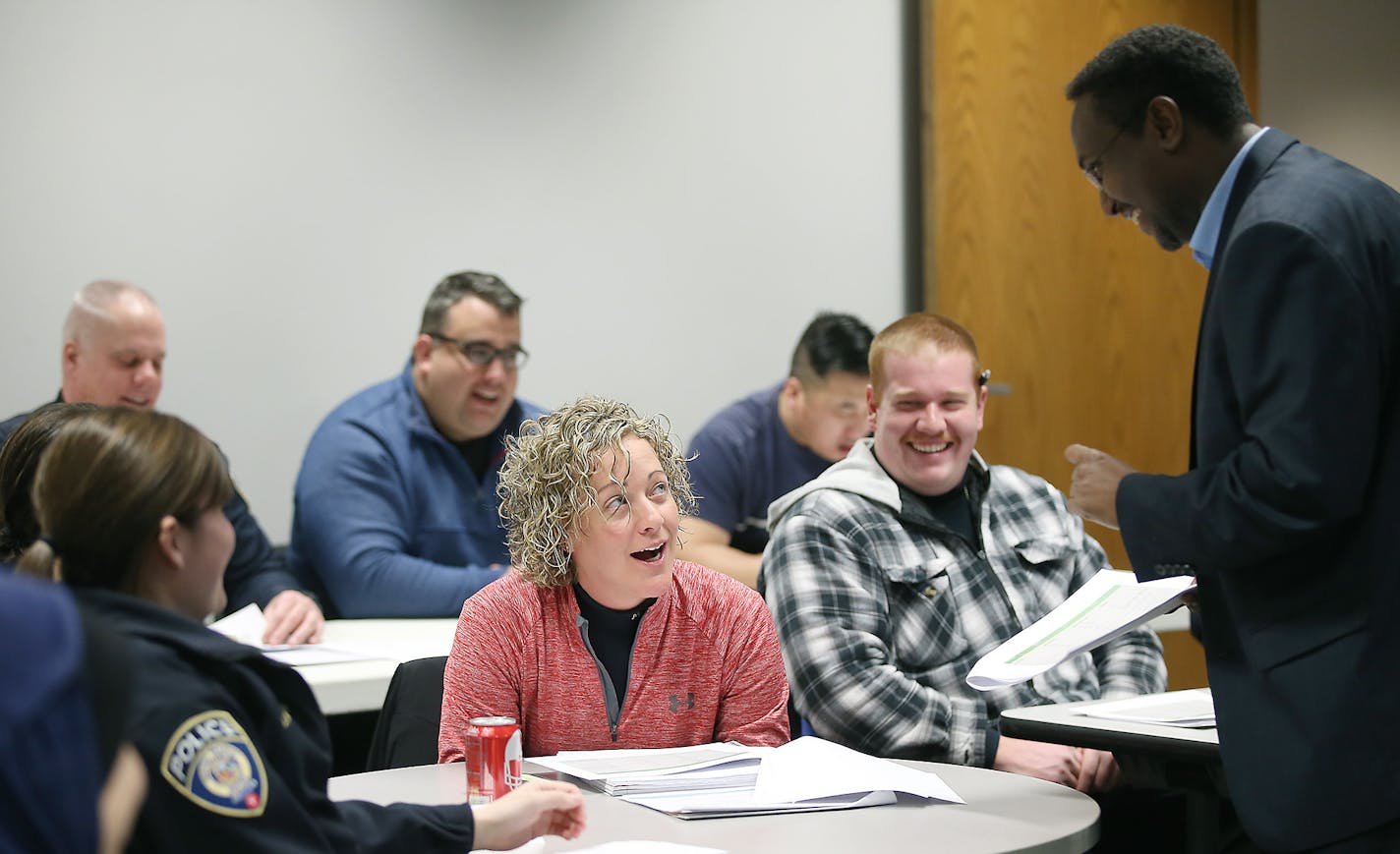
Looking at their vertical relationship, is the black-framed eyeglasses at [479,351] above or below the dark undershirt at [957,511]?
above

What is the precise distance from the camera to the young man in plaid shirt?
7.57 feet

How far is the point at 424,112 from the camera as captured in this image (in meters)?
4.01

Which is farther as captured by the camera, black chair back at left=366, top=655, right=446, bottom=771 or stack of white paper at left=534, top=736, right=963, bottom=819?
black chair back at left=366, top=655, right=446, bottom=771

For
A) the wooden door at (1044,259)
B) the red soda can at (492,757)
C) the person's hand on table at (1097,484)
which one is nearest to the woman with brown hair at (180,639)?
the red soda can at (492,757)

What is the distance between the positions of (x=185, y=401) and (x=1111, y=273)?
3.08m

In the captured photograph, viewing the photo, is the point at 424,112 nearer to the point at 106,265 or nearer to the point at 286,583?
the point at 106,265

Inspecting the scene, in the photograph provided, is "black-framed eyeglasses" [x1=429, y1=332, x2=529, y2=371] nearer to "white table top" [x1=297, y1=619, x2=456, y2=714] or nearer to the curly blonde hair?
"white table top" [x1=297, y1=619, x2=456, y2=714]

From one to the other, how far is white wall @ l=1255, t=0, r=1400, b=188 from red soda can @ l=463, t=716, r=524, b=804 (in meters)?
4.56

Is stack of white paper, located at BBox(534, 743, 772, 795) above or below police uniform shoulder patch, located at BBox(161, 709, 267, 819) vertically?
below

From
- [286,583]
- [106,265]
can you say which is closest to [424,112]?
[106,265]

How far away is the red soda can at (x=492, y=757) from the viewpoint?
1.58 m

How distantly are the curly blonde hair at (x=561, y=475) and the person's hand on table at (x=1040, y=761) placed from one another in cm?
71

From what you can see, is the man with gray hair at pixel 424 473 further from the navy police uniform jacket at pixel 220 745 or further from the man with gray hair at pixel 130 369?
the navy police uniform jacket at pixel 220 745

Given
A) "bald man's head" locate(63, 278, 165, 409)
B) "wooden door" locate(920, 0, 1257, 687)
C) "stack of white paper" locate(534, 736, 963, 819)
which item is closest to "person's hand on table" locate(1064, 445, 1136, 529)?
"stack of white paper" locate(534, 736, 963, 819)
